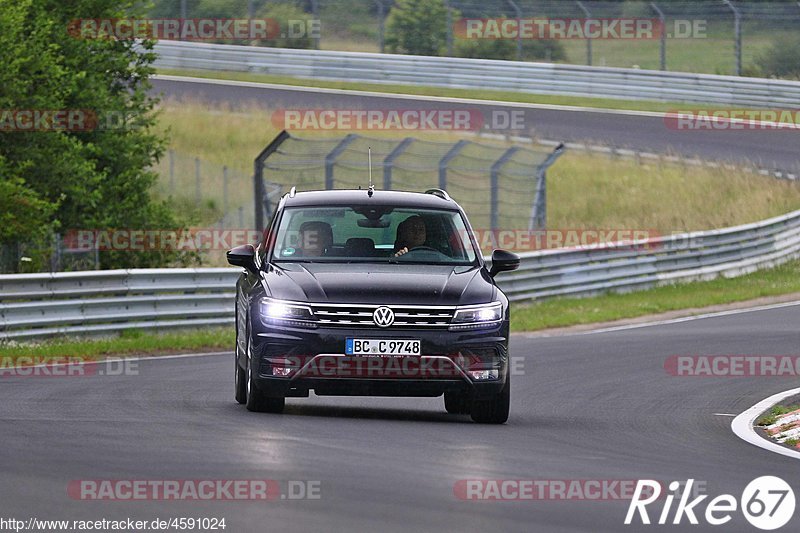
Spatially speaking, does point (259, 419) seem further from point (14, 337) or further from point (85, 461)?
point (14, 337)

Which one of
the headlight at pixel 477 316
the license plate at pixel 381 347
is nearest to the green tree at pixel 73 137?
the license plate at pixel 381 347

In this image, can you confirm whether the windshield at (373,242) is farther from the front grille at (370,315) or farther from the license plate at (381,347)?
the license plate at (381,347)

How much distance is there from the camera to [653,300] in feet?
86.8

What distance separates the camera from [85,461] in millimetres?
9141

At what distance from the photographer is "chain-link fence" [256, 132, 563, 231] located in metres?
27.0

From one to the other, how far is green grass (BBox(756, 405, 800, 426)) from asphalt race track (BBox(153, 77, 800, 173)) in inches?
949

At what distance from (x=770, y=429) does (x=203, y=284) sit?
33.7 feet

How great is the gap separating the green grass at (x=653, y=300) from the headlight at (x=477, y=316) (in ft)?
36.7

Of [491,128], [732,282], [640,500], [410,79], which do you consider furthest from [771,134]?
[640,500]

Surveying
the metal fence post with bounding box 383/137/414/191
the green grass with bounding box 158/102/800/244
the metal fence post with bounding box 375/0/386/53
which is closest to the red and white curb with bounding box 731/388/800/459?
the metal fence post with bounding box 383/137/414/191

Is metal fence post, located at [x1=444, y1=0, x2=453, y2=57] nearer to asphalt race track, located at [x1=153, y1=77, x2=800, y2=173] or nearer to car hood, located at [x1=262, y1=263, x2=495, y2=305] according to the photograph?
asphalt race track, located at [x1=153, y1=77, x2=800, y2=173]

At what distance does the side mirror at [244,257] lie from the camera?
12307 mm

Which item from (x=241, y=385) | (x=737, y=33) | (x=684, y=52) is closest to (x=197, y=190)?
(x=737, y=33)

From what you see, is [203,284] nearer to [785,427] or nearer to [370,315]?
[370,315]
